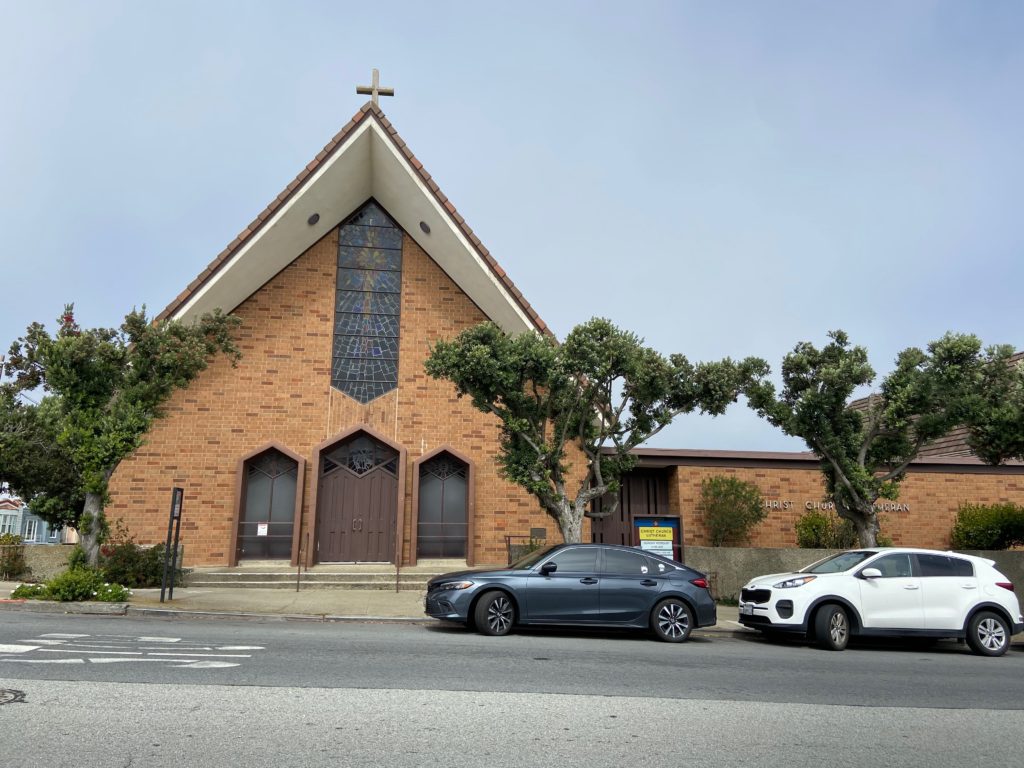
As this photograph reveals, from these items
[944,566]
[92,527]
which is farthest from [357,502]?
[944,566]

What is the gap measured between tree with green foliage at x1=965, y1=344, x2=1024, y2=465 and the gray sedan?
6.82 meters

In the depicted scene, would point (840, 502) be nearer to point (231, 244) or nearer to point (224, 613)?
point (224, 613)

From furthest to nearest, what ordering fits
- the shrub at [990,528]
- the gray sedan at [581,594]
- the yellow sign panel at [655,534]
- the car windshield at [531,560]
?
the shrub at [990,528] → the yellow sign panel at [655,534] → the car windshield at [531,560] → the gray sedan at [581,594]

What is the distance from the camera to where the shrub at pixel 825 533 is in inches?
691

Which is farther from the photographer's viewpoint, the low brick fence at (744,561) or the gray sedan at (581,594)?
the low brick fence at (744,561)

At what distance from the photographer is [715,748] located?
5.03m

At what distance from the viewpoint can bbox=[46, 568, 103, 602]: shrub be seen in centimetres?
1212

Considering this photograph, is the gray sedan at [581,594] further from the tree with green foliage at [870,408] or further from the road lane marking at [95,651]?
the tree with green foliage at [870,408]

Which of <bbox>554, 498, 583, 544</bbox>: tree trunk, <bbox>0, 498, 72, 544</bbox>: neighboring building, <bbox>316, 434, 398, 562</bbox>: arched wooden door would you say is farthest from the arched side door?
<bbox>0, 498, 72, 544</bbox>: neighboring building

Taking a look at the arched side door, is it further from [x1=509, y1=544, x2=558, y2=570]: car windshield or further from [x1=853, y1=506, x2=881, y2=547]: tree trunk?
[x1=853, y1=506, x2=881, y2=547]: tree trunk

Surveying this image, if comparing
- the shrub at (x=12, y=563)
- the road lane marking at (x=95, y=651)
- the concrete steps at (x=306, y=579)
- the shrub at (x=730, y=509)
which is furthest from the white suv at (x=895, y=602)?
the shrub at (x=12, y=563)

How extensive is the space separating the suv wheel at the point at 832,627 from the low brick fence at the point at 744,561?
4.97 meters

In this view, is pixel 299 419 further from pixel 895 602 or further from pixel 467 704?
pixel 467 704

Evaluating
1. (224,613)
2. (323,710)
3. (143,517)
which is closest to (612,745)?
(323,710)
